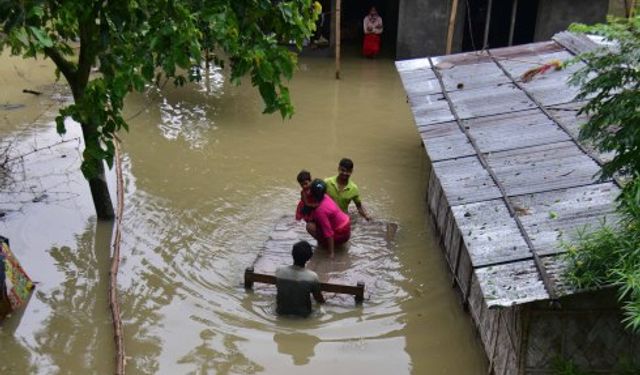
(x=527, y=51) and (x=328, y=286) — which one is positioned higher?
(x=527, y=51)

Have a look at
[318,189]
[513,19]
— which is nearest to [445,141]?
[318,189]

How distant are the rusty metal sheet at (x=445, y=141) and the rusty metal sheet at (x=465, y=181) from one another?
0.17m

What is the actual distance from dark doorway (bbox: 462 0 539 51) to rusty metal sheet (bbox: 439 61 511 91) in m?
8.34

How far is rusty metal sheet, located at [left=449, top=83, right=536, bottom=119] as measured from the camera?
820 centimetres

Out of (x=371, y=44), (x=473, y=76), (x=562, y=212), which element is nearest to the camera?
(x=562, y=212)

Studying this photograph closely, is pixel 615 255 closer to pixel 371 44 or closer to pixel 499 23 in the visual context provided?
pixel 371 44

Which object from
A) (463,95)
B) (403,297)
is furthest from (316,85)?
(403,297)

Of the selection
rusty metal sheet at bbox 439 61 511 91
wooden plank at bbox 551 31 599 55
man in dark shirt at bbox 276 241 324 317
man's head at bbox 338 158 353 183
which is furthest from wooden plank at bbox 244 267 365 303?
wooden plank at bbox 551 31 599 55

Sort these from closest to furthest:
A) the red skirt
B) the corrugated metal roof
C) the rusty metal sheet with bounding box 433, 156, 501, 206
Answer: the corrugated metal roof → the rusty metal sheet with bounding box 433, 156, 501, 206 → the red skirt

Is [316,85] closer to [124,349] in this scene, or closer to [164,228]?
[164,228]

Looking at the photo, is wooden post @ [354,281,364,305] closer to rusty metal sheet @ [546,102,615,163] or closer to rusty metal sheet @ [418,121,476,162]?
rusty metal sheet @ [418,121,476,162]

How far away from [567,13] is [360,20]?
7.29m

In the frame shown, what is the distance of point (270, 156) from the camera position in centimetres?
1129

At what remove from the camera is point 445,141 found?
25.3 feet
